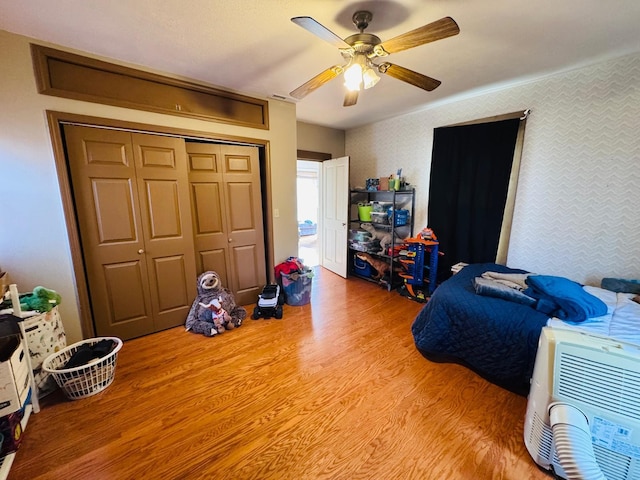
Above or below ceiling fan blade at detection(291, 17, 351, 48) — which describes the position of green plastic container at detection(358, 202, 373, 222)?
below

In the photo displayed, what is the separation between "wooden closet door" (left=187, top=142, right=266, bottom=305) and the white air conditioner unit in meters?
2.76

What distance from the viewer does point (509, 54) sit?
2.03 meters

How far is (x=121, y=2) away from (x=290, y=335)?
2.67 meters

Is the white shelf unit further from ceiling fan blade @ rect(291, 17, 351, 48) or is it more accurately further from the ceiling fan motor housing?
the ceiling fan motor housing

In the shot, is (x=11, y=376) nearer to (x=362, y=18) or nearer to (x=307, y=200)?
(x=362, y=18)

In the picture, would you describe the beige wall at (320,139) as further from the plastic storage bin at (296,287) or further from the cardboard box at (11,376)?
the cardboard box at (11,376)

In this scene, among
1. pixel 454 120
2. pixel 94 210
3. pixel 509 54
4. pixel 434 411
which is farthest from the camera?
pixel 454 120

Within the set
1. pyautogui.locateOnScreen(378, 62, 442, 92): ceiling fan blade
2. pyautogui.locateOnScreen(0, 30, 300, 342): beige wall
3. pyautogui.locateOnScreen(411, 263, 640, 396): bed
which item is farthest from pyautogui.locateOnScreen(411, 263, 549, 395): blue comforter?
pyautogui.locateOnScreen(0, 30, 300, 342): beige wall

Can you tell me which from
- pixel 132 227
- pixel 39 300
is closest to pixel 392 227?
pixel 132 227

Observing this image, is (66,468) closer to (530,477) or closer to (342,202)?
(530,477)

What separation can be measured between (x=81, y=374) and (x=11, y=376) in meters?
0.45

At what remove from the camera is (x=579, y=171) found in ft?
7.65

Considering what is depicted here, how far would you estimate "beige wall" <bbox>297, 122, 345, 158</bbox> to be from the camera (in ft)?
13.3

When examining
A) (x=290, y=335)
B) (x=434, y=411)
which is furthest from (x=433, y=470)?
(x=290, y=335)
